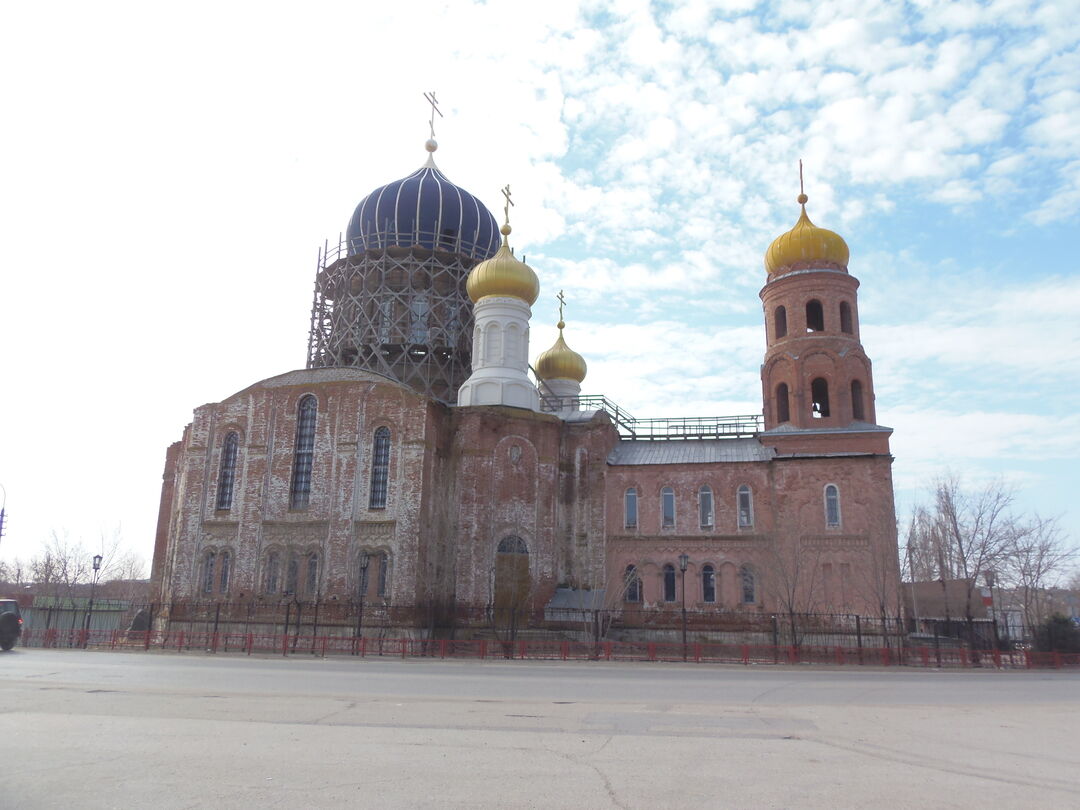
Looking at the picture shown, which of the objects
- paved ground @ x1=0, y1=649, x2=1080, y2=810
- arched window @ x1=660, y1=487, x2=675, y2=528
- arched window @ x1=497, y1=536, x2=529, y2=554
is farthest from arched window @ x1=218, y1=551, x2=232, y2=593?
arched window @ x1=660, y1=487, x2=675, y2=528

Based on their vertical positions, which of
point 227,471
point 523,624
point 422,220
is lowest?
point 523,624

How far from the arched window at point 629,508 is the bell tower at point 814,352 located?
586 centimetres

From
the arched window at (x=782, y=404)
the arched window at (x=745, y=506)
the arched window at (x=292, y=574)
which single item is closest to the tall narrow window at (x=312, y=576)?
the arched window at (x=292, y=574)

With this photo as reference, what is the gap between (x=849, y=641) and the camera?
2839 cm

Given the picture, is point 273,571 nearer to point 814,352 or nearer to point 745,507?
point 745,507

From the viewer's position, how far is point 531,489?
1289 inches

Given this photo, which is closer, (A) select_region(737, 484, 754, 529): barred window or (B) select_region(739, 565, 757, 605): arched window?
(B) select_region(739, 565, 757, 605): arched window

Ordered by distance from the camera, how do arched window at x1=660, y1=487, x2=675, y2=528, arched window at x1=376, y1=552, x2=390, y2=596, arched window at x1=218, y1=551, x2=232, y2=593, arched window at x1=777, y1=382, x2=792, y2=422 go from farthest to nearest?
arched window at x1=777, y1=382, x2=792, y2=422 < arched window at x1=660, y1=487, x2=675, y2=528 < arched window at x1=218, y1=551, x2=232, y2=593 < arched window at x1=376, y1=552, x2=390, y2=596

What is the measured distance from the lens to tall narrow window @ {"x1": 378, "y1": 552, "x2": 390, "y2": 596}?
2986cm

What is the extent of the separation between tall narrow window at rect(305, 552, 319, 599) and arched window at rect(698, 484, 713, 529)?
14925mm

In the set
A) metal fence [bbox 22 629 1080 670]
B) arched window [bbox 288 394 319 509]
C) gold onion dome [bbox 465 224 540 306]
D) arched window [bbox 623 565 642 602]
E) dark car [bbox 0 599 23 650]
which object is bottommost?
metal fence [bbox 22 629 1080 670]

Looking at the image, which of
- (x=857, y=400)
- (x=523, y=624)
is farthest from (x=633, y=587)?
(x=857, y=400)

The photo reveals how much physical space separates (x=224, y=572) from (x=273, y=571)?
2175 mm

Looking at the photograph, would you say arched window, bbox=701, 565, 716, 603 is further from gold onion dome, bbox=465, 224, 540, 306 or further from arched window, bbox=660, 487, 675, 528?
gold onion dome, bbox=465, 224, 540, 306
